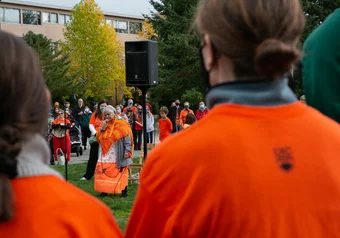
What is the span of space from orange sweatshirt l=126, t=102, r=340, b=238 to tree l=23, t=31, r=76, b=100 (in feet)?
147

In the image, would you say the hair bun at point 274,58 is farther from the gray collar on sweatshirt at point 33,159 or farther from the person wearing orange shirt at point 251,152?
the gray collar on sweatshirt at point 33,159

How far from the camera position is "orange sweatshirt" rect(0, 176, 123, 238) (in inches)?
60.8

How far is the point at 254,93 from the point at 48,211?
2.20ft

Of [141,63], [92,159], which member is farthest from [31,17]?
[141,63]

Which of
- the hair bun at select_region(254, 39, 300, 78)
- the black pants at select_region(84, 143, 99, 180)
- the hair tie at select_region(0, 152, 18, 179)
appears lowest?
the black pants at select_region(84, 143, 99, 180)

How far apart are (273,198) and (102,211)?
515 millimetres

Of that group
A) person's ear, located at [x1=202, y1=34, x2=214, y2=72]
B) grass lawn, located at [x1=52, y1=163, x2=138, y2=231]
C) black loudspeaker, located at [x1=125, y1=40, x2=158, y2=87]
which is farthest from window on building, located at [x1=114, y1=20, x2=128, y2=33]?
person's ear, located at [x1=202, y1=34, x2=214, y2=72]

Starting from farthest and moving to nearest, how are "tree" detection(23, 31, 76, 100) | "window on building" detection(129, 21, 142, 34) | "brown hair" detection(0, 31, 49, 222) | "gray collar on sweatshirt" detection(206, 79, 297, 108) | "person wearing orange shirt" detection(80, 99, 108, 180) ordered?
1. "window on building" detection(129, 21, 142, 34)
2. "tree" detection(23, 31, 76, 100)
3. "person wearing orange shirt" detection(80, 99, 108, 180)
4. "gray collar on sweatshirt" detection(206, 79, 297, 108)
5. "brown hair" detection(0, 31, 49, 222)

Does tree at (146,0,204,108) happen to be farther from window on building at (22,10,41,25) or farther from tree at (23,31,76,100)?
window on building at (22,10,41,25)

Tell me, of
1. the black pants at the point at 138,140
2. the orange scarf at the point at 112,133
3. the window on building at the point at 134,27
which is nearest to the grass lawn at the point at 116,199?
the orange scarf at the point at 112,133

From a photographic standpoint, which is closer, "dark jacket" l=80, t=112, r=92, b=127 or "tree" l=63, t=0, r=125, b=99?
"dark jacket" l=80, t=112, r=92, b=127

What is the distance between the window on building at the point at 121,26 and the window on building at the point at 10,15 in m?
14.2

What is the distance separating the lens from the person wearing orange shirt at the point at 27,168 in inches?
59.6

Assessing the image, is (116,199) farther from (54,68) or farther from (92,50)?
(92,50)
